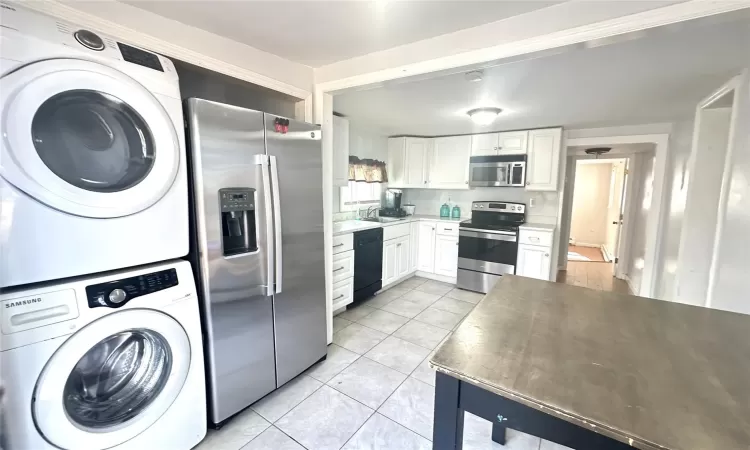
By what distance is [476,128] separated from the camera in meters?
3.89

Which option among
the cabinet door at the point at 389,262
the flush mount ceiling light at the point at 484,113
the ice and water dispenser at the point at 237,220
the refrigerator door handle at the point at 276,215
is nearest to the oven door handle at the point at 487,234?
the cabinet door at the point at 389,262

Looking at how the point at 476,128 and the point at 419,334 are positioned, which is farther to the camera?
the point at 476,128

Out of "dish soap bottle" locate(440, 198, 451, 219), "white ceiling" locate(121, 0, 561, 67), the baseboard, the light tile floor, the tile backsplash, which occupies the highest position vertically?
"white ceiling" locate(121, 0, 561, 67)

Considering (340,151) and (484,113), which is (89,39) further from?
(484,113)

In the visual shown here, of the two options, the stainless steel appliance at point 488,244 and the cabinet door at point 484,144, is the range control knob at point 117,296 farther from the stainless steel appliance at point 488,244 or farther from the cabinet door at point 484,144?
the cabinet door at point 484,144

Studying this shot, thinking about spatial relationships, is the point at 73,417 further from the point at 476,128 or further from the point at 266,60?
the point at 476,128

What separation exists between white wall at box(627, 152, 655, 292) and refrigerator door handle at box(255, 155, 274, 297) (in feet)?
14.0

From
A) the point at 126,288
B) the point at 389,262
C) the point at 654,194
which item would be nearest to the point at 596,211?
the point at 654,194

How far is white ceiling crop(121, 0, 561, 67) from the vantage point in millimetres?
1382

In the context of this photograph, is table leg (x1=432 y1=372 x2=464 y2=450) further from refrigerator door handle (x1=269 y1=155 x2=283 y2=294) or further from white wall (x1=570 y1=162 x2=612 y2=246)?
white wall (x1=570 y1=162 x2=612 y2=246)

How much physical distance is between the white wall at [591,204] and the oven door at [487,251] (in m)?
4.51

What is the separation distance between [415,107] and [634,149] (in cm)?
A: 358

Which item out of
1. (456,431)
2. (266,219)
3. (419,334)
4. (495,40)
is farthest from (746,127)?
(266,219)

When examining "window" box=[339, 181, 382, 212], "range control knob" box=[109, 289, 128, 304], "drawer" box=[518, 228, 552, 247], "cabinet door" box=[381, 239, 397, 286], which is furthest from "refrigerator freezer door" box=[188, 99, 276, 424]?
"drawer" box=[518, 228, 552, 247]
